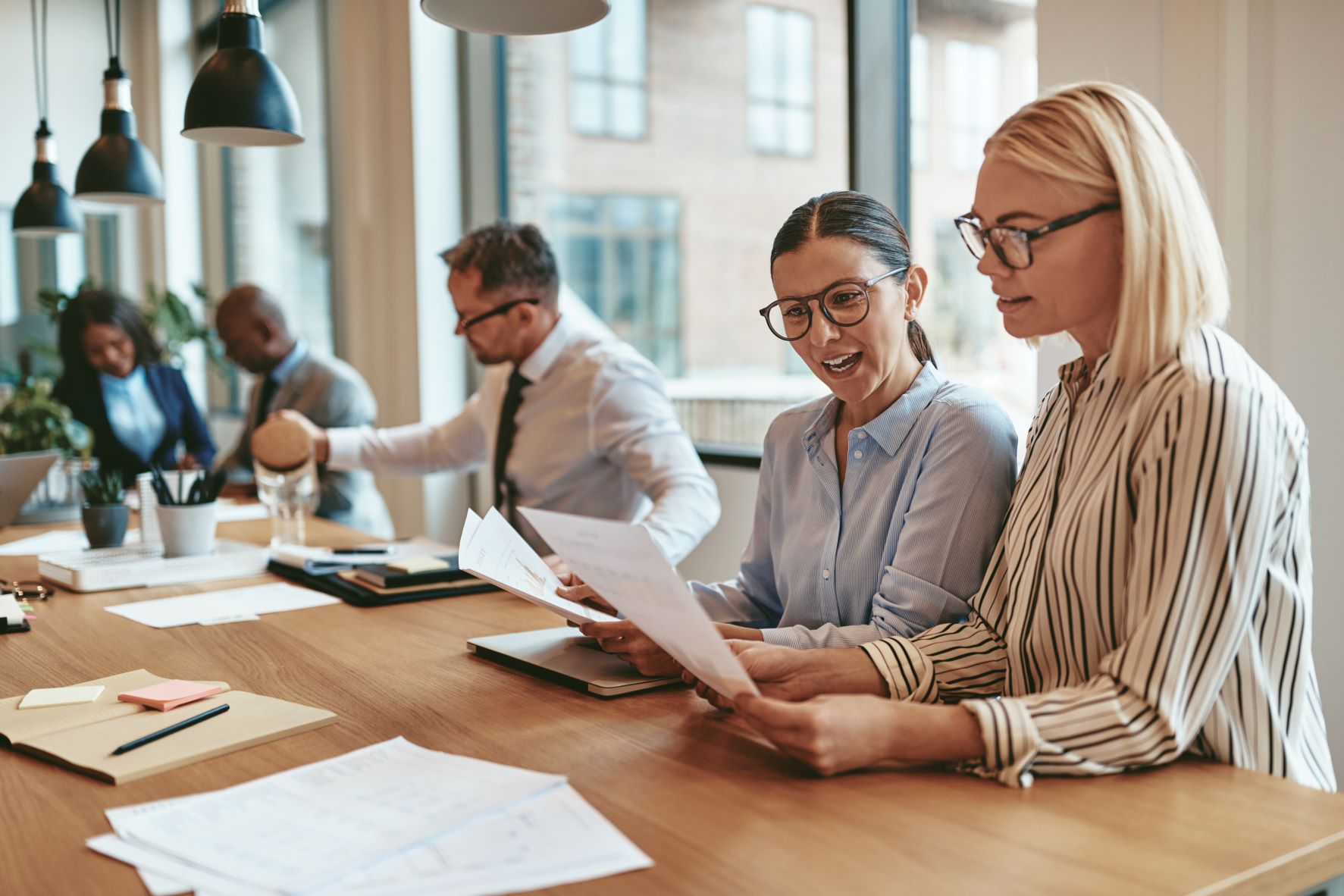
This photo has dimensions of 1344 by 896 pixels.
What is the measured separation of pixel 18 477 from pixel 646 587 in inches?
74.0

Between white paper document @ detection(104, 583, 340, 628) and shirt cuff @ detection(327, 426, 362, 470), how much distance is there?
107 cm

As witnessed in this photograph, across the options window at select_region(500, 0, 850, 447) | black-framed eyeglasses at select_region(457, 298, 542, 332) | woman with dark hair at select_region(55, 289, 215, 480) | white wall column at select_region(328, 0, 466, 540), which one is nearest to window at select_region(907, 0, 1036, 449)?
window at select_region(500, 0, 850, 447)

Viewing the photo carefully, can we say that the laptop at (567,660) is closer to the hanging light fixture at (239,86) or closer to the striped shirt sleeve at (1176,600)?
the striped shirt sleeve at (1176,600)

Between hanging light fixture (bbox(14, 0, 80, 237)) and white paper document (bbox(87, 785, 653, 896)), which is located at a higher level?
hanging light fixture (bbox(14, 0, 80, 237))

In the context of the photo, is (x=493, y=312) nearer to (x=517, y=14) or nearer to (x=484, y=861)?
(x=517, y=14)

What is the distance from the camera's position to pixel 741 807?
105 centimetres

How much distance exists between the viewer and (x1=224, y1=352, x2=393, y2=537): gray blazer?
373 cm

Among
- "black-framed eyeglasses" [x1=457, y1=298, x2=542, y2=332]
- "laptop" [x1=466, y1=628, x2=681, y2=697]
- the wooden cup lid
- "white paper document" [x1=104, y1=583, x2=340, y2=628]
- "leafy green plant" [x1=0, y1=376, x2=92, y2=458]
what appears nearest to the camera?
"laptop" [x1=466, y1=628, x2=681, y2=697]

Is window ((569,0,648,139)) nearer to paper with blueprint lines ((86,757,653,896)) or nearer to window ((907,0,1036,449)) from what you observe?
window ((907,0,1036,449))

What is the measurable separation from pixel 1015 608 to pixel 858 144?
6.47 feet

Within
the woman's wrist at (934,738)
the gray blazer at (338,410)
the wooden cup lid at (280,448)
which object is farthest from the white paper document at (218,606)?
the gray blazer at (338,410)

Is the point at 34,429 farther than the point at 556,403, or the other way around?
the point at 34,429

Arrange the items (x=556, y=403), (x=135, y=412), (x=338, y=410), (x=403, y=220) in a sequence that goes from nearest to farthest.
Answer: (x=556, y=403)
(x=338, y=410)
(x=135, y=412)
(x=403, y=220)

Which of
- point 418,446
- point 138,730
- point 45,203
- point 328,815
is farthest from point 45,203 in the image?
point 328,815
